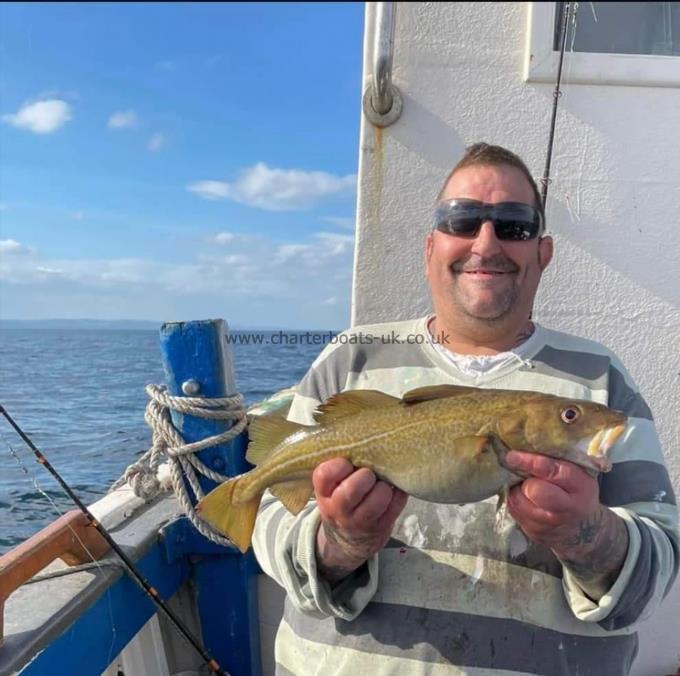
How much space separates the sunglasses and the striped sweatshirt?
1.76ft

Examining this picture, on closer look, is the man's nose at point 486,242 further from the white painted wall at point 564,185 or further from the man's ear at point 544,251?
the white painted wall at point 564,185

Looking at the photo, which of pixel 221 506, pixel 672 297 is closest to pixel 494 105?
pixel 672 297

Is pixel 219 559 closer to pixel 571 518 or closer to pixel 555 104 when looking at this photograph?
pixel 571 518

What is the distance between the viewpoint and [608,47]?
3363 millimetres

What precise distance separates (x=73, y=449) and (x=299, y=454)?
597 cm

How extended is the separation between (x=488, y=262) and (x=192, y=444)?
192 cm

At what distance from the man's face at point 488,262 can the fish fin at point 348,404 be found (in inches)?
21.8

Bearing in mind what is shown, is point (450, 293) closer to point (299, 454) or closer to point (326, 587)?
point (299, 454)

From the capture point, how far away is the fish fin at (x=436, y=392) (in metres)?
1.84

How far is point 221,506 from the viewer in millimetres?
2035

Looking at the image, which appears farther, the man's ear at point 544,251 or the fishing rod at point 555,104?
the fishing rod at point 555,104

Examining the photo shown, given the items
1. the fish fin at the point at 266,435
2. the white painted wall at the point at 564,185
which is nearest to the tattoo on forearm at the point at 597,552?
the fish fin at the point at 266,435

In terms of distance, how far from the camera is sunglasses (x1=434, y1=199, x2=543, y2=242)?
224 cm

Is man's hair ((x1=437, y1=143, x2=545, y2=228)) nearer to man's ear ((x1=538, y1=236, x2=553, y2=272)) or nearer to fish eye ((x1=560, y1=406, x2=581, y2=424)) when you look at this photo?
man's ear ((x1=538, y1=236, x2=553, y2=272))
